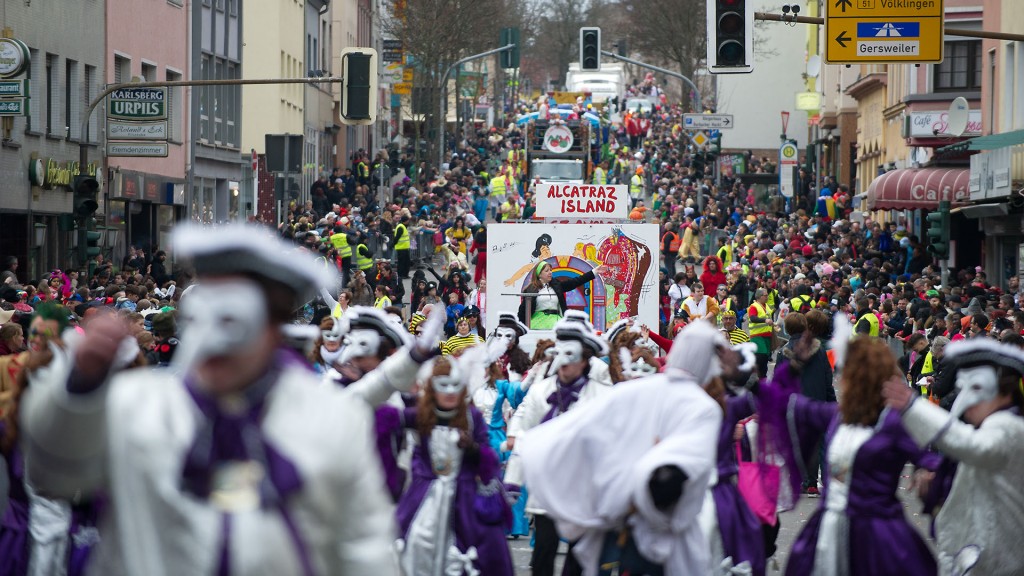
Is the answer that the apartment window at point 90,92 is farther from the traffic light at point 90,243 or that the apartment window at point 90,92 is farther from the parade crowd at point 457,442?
the parade crowd at point 457,442

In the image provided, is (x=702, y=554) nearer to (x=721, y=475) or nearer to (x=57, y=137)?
(x=721, y=475)

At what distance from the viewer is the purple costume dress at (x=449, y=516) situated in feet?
29.7

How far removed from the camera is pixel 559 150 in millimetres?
55469

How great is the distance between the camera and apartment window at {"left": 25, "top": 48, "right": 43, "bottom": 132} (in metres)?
30.3

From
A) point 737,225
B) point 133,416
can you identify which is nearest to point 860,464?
point 133,416

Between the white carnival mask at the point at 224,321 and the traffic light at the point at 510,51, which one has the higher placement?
the traffic light at the point at 510,51

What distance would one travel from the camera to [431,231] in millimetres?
42875

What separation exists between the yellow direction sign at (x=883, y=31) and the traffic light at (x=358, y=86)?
271 inches

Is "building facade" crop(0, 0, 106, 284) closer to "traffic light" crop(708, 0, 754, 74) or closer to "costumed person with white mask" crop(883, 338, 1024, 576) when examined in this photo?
"traffic light" crop(708, 0, 754, 74)

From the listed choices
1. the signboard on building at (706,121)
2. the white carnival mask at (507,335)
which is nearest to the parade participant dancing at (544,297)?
the white carnival mask at (507,335)

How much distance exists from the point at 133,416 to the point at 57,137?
1134 inches

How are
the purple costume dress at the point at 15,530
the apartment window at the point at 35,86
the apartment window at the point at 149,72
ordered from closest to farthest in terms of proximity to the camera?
the purple costume dress at the point at 15,530, the apartment window at the point at 35,86, the apartment window at the point at 149,72

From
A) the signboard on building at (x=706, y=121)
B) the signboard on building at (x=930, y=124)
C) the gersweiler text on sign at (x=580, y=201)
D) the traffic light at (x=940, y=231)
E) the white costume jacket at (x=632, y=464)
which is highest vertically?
the signboard on building at (x=706, y=121)

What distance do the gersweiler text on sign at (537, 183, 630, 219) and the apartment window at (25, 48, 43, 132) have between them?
1055 cm
